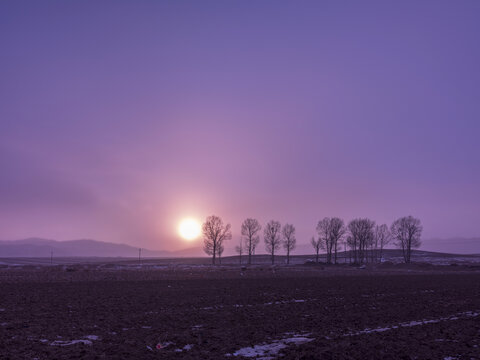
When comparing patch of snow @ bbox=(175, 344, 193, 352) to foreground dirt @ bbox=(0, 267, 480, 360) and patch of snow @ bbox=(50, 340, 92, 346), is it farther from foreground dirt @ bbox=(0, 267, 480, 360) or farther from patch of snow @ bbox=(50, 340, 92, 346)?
patch of snow @ bbox=(50, 340, 92, 346)

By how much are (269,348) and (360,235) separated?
12266 centimetres

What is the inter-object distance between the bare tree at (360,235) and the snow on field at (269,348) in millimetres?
118555

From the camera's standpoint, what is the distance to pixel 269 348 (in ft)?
46.0

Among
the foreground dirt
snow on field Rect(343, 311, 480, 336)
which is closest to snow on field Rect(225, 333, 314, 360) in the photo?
the foreground dirt

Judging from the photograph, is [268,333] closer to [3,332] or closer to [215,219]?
[3,332]

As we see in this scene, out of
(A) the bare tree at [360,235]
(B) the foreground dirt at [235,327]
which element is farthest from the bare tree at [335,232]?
(B) the foreground dirt at [235,327]

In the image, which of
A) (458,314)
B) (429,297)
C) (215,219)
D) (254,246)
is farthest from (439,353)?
(254,246)

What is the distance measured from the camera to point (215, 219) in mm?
126812

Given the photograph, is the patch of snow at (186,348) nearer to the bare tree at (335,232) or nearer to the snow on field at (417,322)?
the snow on field at (417,322)

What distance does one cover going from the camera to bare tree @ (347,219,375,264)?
12975 centimetres

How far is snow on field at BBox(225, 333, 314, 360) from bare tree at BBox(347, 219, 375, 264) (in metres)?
119

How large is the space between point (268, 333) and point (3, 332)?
37.0 feet

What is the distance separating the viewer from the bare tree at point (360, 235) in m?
130

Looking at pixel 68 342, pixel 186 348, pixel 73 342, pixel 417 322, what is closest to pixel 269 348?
pixel 186 348
